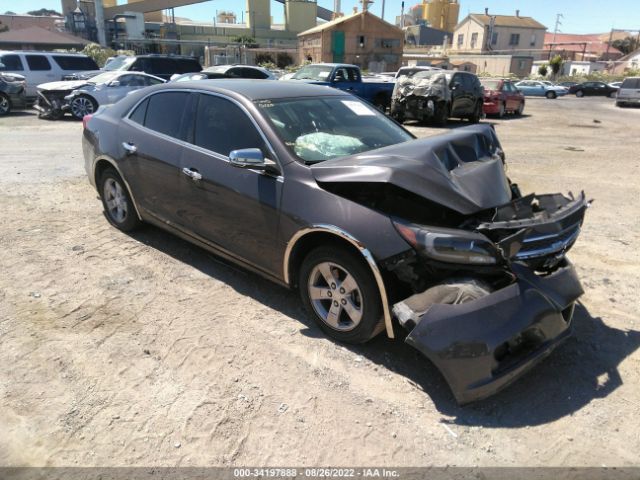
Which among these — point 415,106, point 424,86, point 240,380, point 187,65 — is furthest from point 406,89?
point 240,380

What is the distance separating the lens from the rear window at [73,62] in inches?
752

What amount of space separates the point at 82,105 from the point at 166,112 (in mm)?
12409

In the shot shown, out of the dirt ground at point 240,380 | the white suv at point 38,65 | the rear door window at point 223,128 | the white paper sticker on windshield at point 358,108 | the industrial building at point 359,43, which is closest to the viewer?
the dirt ground at point 240,380

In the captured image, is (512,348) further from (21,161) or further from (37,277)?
(21,161)

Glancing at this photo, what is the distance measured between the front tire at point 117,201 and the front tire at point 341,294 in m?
2.53

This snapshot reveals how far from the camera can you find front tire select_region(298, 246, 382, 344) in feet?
10.1

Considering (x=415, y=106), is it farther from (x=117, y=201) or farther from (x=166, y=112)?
(x=166, y=112)

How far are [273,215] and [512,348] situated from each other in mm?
1786

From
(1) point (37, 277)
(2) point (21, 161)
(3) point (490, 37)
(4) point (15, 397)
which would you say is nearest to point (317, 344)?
(4) point (15, 397)

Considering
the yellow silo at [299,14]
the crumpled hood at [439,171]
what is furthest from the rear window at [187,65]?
the yellow silo at [299,14]

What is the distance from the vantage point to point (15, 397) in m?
2.89

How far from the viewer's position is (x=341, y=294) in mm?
3254

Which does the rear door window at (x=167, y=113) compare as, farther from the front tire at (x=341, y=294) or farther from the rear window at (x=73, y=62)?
the rear window at (x=73, y=62)

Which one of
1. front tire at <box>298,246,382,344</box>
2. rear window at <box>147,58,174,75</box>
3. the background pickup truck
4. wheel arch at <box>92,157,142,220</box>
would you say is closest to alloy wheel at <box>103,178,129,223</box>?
wheel arch at <box>92,157,142,220</box>
